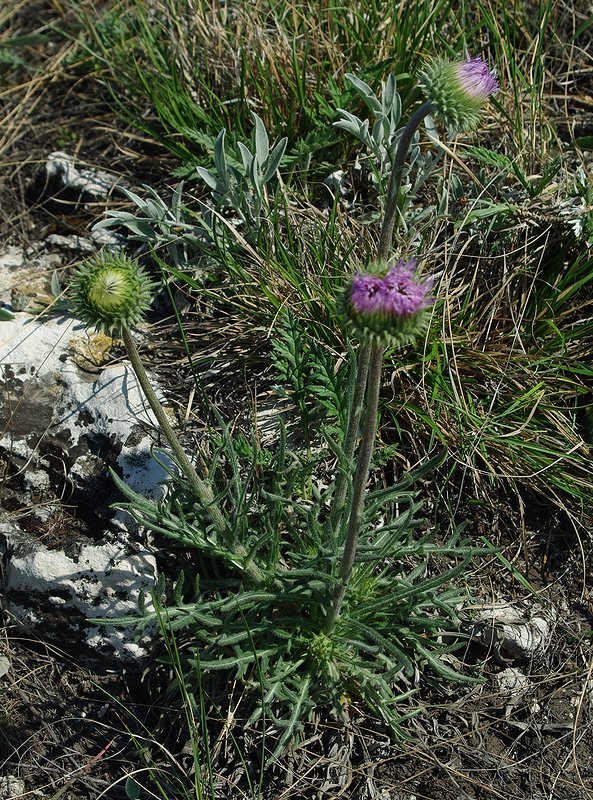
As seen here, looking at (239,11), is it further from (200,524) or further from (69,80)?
(200,524)

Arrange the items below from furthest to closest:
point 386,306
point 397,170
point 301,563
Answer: point 301,563
point 397,170
point 386,306

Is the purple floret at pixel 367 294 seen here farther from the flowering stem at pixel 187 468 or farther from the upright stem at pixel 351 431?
the flowering stem at pixel 187 468

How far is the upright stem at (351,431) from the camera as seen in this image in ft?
7.84

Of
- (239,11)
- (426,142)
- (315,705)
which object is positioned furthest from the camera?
(239,11)

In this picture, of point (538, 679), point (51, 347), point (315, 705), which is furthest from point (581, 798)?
point (51, 347)

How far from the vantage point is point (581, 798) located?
290cm

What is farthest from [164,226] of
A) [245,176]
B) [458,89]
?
[458,89]

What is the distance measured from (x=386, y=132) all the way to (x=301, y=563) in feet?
5.99

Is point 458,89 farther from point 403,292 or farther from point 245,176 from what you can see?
point 245,176

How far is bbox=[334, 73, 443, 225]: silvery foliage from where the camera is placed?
336 cm

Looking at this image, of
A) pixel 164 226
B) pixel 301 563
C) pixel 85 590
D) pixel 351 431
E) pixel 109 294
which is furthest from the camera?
pixel 164 226

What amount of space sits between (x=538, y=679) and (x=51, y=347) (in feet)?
7.84

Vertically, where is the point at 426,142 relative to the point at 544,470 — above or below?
above

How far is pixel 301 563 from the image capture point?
2.96 metres
